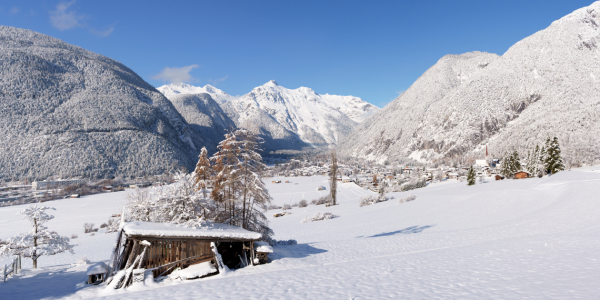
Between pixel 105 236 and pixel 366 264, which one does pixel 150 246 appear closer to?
pixel 366 264

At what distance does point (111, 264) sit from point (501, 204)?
110 feet

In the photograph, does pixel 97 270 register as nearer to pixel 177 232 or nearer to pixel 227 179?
pixel 177 232

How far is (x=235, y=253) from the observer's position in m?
12.9

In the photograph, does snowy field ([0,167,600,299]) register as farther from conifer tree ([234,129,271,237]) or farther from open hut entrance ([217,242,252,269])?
conifer tree ([234,129,271,237])

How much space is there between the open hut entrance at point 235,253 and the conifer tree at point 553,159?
48.5 meters

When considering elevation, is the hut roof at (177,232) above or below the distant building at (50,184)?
below

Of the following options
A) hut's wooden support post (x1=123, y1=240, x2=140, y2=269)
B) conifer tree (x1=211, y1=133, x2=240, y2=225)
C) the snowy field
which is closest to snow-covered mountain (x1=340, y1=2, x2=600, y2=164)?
the snowy field

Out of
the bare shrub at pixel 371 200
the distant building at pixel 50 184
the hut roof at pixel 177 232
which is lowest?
the bare shrub at pixel 371 200

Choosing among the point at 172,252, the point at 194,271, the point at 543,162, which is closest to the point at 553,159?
the point at 543,162

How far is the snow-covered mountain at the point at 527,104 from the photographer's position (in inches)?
3925

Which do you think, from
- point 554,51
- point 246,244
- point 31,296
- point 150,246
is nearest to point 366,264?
point 246,244

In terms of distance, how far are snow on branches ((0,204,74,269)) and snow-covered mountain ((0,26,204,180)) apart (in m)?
87.9

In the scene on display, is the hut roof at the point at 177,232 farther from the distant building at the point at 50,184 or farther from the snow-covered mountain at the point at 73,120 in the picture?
the snow-covered mountain at the point at 73,120

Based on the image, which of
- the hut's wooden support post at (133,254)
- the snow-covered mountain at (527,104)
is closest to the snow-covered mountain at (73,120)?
the hut's wooden support post at (133,254)
